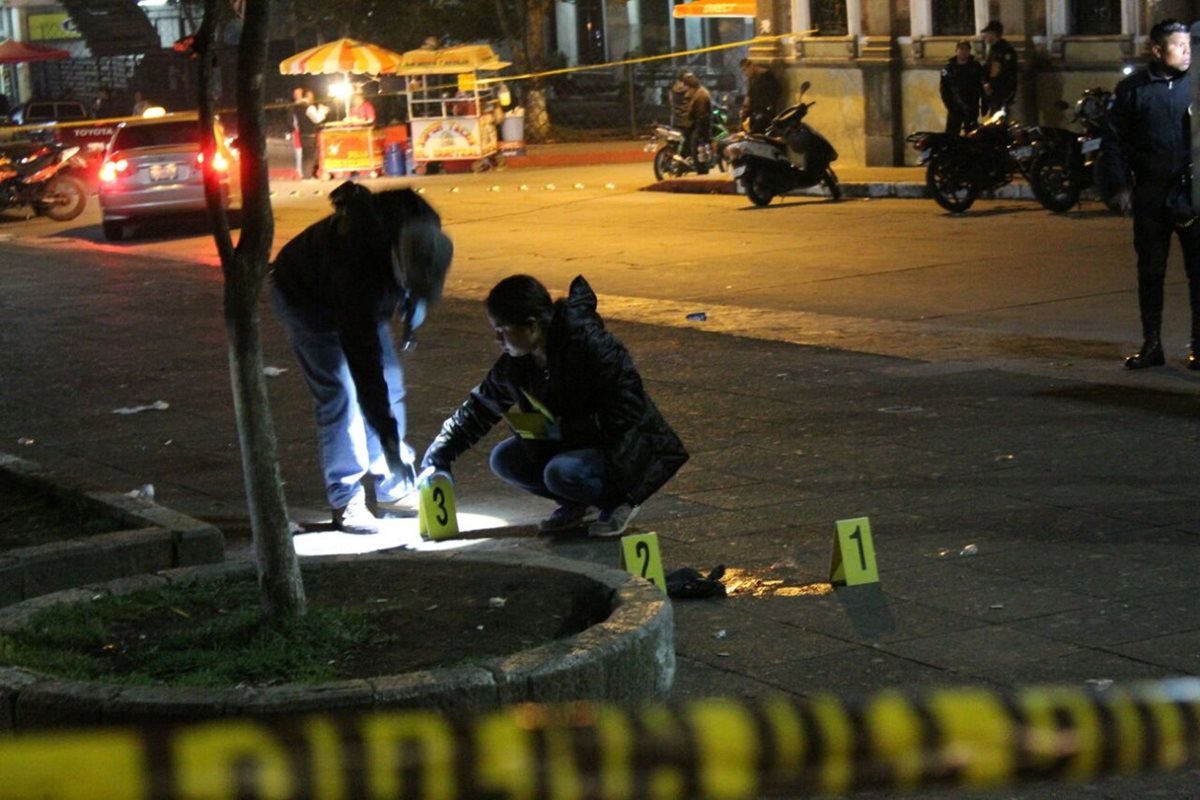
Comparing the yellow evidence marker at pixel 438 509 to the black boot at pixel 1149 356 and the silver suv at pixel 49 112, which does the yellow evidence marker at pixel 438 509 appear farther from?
the silver suv at pixel 49 112

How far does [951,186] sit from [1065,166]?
1266 millimetres

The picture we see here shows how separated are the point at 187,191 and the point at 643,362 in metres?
13.2

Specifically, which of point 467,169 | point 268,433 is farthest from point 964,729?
point 467,169

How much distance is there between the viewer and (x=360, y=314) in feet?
23.6

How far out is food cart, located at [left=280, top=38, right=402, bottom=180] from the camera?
3136 centimetres

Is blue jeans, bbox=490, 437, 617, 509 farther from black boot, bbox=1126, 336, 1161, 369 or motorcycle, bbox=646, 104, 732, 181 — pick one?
motorcycle, bbox=646, 104, 732, 181

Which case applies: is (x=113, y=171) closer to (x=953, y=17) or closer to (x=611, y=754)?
(x=953, y=17)

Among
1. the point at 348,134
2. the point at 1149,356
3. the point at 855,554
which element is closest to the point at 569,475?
the point at 855,554

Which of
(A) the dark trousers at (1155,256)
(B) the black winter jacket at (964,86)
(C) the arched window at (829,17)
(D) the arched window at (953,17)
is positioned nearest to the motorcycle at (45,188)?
(C) the arched window at (829,17)

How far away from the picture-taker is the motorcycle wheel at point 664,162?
85.9 feet

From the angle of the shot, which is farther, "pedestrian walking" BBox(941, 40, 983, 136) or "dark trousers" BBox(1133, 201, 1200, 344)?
"pedestrian walking" BBox(941, 40, 983, 136)

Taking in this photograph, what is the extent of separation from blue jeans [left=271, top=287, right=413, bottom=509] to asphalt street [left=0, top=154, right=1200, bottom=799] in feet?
0.96

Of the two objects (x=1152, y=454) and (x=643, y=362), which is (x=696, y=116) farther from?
(x=1152, y=454)

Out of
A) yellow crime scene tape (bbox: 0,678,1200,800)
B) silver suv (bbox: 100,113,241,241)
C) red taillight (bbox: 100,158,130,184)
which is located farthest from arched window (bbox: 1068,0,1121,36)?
yellow crime scene tape (bbox: 0,678,1200,800)
